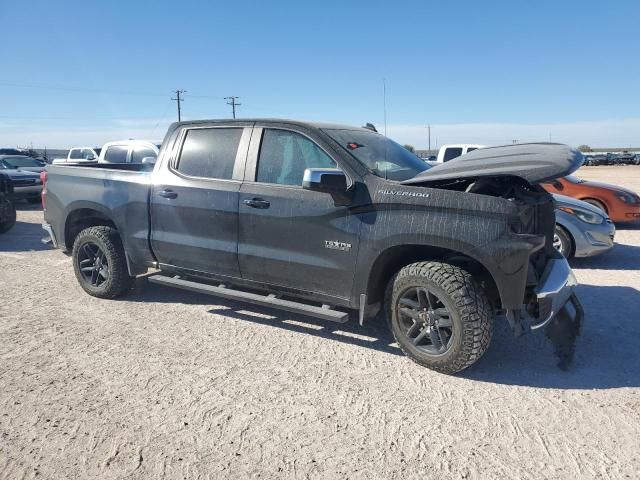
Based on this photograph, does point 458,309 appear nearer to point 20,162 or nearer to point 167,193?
point 167,193

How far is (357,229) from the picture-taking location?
383cm

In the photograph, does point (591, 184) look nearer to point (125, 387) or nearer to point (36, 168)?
point (125, 387)

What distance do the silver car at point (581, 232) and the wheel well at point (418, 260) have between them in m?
3.60

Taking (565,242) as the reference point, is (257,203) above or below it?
above

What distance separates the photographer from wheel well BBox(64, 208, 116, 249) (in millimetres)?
5652

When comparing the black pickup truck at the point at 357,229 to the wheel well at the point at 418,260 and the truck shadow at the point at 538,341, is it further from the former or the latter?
the truck shadow at the point at 538,341

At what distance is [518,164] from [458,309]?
110 cm

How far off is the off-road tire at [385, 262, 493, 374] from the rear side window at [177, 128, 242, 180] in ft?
6.62

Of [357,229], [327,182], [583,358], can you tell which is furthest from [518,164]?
[583,358]

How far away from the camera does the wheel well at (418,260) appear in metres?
3.78

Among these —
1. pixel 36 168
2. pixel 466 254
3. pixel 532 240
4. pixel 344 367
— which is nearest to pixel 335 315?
pixel 344 367

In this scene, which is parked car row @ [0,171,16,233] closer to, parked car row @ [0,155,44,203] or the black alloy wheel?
parked car row @ [0,155,44,203]

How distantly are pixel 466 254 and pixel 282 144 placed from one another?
1863mm

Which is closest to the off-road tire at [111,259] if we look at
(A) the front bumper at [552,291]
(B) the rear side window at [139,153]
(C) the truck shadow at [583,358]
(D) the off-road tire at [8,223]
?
(C) the truck shadow at [583,358]
